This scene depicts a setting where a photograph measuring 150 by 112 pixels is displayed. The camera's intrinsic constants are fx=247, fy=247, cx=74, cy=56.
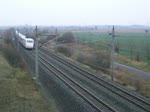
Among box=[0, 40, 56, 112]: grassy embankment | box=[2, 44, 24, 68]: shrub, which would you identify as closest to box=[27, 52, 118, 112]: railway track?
box=[0, 40, 56, 112]: grassy embankment

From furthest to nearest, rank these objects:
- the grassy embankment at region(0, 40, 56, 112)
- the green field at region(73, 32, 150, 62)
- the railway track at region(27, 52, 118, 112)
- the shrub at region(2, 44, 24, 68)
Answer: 1. the green field at region(73, 32, 150, 62)
2. the shrub at region(2, 44, 24, 68)
3. the grassy embankment at region(0, 40, 56, 112)
4. the railway track at region(27, 52, 118, 112)

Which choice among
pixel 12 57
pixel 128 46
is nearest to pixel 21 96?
pixel 12 57

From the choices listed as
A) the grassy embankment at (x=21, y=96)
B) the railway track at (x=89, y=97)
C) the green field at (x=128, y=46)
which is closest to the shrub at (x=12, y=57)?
the grassy embankment at (x=21, y=96)

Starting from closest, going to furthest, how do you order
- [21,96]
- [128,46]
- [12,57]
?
[21,96] → [12,57] → [128,46]

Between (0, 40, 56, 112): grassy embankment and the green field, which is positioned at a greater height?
the green field

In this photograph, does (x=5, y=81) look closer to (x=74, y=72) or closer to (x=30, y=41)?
(x=74, y=72)

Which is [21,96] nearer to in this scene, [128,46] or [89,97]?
[89,97]

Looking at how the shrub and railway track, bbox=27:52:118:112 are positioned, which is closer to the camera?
railway track, bbox=27:52:118:112

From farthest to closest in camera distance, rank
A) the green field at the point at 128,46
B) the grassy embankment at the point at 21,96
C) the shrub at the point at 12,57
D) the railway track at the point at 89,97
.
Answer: the green field at the point at 128,46
the shrub at the point at 12,57
the grassy embankment at the point at 21,96
the railway track at the point at 89,97

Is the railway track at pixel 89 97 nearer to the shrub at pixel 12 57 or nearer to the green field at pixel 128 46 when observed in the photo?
the green field at pixel 128 46

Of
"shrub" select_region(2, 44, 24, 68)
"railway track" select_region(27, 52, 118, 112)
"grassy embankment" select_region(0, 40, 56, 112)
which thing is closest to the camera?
"railway track" select_region(27, 52, 118, 112)

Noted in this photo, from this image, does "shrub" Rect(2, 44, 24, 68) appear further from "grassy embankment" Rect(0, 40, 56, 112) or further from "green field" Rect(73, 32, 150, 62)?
"green field" Rect(73, 32, 150, 62)

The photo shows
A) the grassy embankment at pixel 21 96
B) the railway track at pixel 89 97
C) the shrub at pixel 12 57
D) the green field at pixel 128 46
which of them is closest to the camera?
the railway track at pixel 89 97

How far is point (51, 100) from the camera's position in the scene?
54.3 ft
